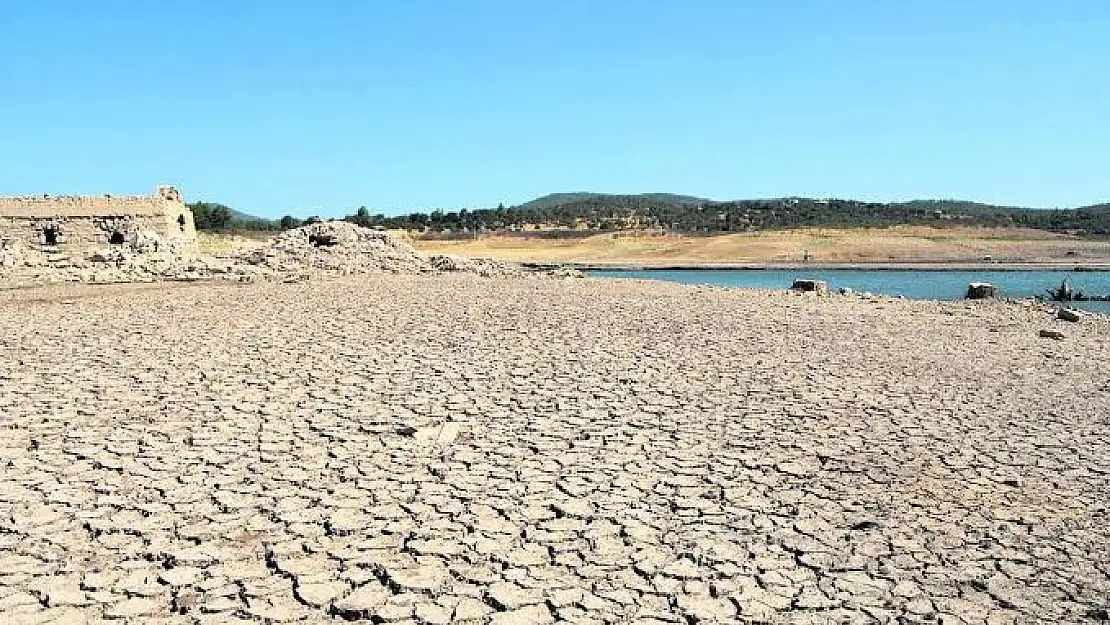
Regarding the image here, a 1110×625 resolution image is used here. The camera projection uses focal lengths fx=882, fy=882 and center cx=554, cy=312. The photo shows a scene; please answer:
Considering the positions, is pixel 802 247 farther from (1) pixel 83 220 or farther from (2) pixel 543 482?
(2) pixel 543 482

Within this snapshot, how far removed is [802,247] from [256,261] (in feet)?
170

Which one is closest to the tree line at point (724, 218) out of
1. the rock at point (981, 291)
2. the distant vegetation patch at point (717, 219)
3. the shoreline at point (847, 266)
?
the distant vegetation patch at point (717, 219)

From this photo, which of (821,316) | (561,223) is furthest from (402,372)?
(561,223)

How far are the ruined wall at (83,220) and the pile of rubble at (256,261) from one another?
16.9 inches

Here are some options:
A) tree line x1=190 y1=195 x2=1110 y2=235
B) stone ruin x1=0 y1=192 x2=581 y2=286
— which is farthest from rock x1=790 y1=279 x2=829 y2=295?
tree line x1=190 y1=195 x2=1110 y2=235

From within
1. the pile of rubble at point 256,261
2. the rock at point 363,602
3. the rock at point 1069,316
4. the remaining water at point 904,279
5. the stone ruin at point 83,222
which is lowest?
the remaining water at point 904,279

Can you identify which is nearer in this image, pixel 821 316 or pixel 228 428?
pixel 228 428

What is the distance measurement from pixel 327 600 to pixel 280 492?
1.46m

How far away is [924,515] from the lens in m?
5.09

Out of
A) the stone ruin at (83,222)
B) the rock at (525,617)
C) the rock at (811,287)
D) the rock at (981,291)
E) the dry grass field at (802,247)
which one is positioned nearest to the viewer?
the rock at (525,617)

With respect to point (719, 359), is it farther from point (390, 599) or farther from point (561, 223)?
point (561, 223)

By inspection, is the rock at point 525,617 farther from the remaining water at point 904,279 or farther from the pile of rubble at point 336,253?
the remaining water at point 904,279

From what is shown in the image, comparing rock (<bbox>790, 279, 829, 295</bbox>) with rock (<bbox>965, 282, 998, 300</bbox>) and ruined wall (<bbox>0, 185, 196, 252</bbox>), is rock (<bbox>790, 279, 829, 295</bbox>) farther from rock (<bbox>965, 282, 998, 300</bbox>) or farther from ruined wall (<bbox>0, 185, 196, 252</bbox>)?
ruined wall (<bbox>0, 185, 196, 252</bbox>)

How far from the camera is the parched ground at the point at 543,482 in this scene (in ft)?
13.2
